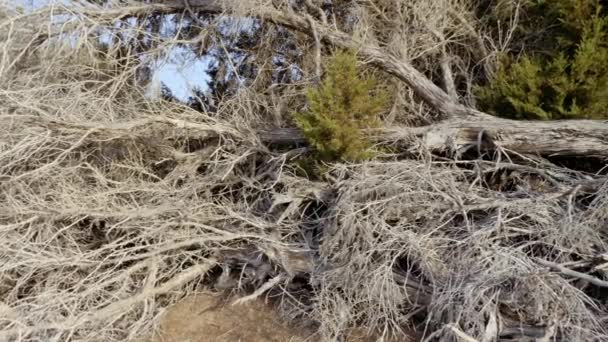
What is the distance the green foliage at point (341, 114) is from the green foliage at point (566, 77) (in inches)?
71.5

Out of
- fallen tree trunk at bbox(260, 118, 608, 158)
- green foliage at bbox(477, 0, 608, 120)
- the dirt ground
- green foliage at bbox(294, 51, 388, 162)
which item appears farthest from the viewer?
green foliage at bbox(477, 0, 608, 120)

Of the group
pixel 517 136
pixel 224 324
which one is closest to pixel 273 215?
pixel 224 324

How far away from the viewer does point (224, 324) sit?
524cm

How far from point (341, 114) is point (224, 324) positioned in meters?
2.63

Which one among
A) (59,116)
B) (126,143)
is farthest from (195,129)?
(59,116)

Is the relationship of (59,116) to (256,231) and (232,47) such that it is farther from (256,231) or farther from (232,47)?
(232,47)

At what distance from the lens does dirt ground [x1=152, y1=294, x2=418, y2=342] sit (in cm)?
487

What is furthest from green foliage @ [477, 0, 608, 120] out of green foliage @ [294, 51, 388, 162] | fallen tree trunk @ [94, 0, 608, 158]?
green foliage @ [294, 51, 388, 162]

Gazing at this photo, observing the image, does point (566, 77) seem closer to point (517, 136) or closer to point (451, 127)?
point (517, 136)

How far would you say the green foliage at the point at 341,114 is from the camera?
5.75m

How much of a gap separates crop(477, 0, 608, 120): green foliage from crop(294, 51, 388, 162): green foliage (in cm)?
182

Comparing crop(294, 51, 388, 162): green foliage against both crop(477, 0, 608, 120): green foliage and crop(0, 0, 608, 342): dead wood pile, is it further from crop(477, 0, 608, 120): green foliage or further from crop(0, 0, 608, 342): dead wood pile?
crop(477, 0, 608, 120): green foliage

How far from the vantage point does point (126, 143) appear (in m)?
6.59

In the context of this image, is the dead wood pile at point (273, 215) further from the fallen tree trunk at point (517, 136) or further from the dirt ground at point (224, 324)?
the dirt ground at point (224, 324)
